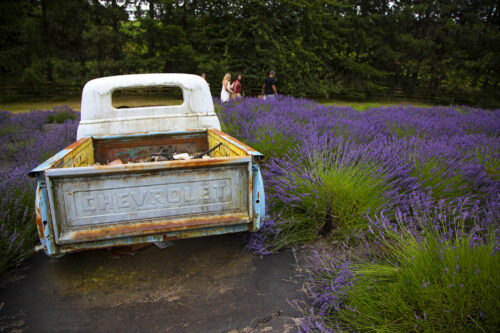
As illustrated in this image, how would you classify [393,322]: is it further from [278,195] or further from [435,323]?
[278,195]

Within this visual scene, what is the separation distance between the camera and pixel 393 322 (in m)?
1.89

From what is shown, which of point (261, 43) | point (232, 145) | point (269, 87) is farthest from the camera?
point (261, 43)

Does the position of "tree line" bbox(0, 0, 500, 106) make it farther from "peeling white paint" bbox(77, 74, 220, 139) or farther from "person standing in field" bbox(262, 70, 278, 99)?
"peeling white paint" bbox(77, 74, 220, 139)

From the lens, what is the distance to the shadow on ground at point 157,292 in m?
2.21

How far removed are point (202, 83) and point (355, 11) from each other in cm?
2707

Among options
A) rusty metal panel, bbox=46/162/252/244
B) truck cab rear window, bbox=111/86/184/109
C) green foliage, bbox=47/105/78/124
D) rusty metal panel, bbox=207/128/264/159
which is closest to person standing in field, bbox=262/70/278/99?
green foliage, bbox=47/105/78/124

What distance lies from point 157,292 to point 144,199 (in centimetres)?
75

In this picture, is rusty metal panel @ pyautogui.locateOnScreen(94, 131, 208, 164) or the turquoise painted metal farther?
rusty metal panel @ pyautogui.locateOnScreen(94, 131, 208, 164)

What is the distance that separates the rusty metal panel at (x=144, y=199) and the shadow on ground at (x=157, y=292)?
0.53m

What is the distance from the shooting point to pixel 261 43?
72.3ft

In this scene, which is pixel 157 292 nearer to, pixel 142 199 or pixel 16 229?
pixel 142 199

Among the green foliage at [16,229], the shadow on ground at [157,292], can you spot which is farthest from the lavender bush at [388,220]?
the green foliage at [16,229]

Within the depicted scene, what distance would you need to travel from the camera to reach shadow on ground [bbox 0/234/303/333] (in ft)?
7.25

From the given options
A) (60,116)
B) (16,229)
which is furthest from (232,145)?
(60,116)
